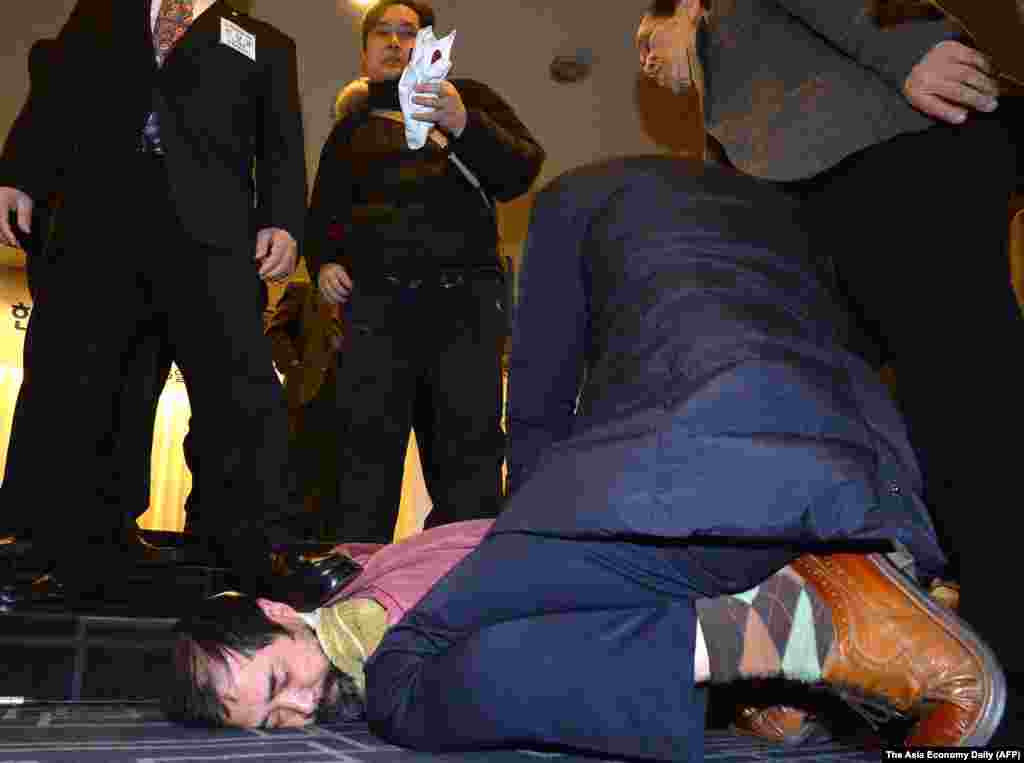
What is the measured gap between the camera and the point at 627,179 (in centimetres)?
100

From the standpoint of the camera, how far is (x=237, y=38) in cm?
181

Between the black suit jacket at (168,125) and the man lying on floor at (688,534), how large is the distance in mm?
907

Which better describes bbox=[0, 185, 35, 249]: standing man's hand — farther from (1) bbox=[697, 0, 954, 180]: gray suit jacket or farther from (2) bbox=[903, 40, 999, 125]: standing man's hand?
(2) bbox=[903, 40, 999, 125]: standing man's hand

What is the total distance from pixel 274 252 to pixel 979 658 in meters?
1.40

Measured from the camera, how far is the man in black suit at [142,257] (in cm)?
158

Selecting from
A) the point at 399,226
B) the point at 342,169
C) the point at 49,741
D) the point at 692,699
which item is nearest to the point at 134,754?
the point at 49,741

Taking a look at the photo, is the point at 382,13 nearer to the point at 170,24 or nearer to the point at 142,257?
the point at 170,24

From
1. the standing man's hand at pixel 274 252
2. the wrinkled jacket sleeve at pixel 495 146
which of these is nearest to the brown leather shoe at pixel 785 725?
the standing man's hand at pixel 274 252

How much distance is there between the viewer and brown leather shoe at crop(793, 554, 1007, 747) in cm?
78

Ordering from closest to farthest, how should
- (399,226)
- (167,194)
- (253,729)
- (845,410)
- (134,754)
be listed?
(845,410), (134,754), (253,729), (167,194), (399,226)

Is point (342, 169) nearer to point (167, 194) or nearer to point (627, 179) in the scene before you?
point (167, 194)

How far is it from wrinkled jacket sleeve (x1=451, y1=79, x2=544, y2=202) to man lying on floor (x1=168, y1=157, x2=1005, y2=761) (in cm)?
110

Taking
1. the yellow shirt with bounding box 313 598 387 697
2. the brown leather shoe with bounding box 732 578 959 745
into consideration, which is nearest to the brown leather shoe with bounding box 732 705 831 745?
the brown leather shoe with bounding box 732 578 959 745

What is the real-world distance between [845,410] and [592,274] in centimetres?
31
